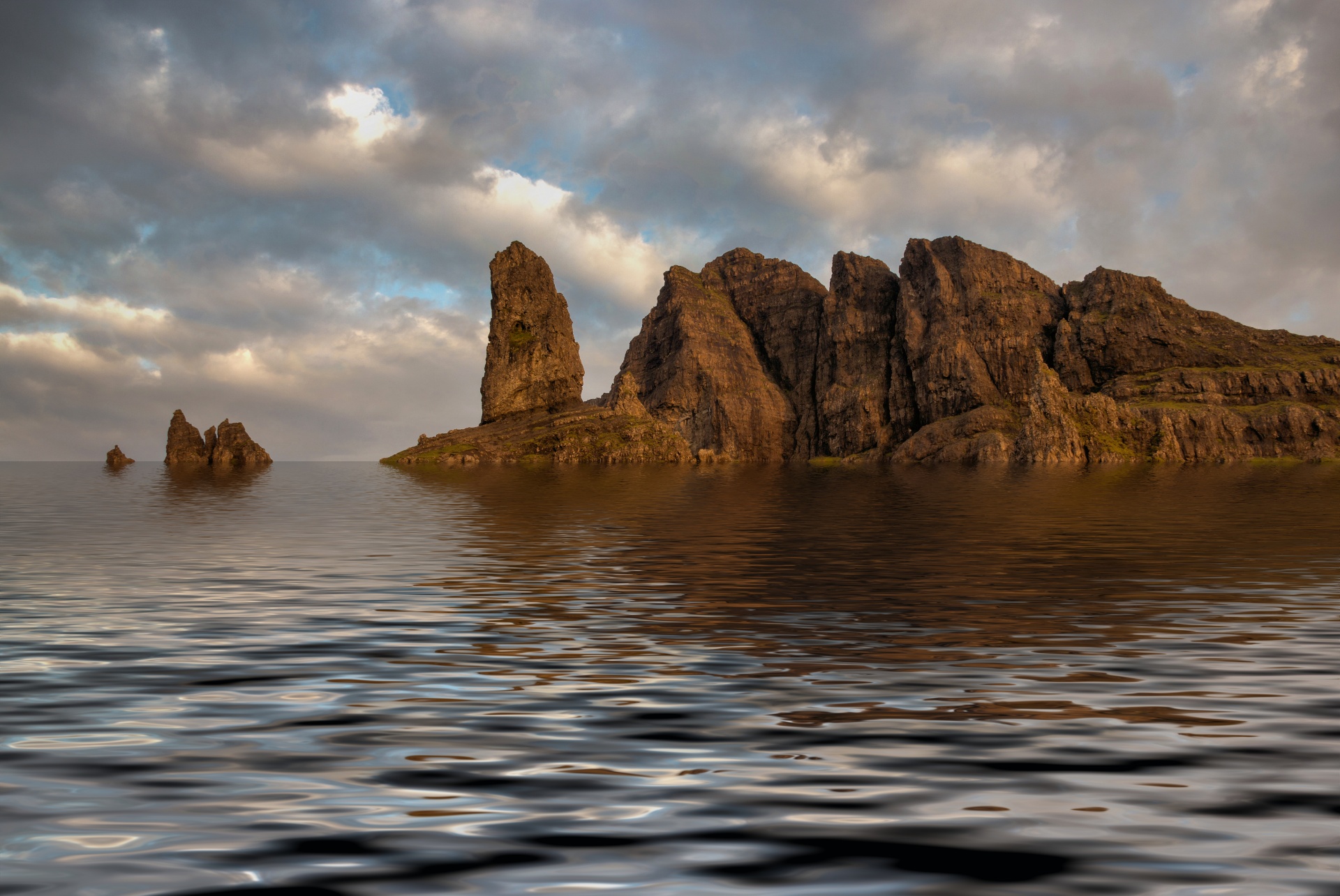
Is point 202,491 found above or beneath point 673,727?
above

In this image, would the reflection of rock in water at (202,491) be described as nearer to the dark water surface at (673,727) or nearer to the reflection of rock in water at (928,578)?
the reflection of rock in water at (928,578)

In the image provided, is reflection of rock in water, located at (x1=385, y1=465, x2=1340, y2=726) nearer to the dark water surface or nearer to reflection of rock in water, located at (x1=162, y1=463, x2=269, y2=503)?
the dark water surface

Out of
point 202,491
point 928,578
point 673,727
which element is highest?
point 202,491

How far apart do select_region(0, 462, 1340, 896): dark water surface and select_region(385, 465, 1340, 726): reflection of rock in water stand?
0.72ft

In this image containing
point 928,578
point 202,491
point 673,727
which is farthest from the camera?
point 202,491

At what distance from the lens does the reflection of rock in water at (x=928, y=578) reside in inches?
734

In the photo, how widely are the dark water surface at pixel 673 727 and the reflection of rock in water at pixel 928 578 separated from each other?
22cm

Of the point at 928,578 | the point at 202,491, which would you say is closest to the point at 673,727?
the point at 928,578

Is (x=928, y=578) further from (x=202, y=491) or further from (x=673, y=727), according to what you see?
(x=202, y=491)

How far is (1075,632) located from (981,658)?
438cm

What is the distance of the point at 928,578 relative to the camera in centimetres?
3056

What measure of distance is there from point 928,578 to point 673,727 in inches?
764

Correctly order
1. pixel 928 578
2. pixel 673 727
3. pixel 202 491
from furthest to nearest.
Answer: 1. pixel 202 491
2. pixel 928 578
3. pixel 673 727

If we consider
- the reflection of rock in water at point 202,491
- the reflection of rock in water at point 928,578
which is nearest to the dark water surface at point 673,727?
the reflection of rock in water at point 928,578
